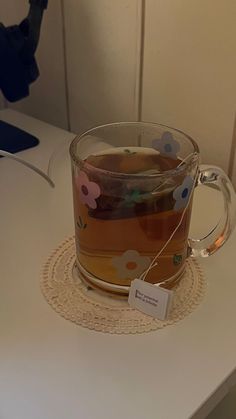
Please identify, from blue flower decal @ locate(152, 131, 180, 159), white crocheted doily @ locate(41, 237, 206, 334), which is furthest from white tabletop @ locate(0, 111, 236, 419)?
blue flower decal @ locate(152, 131, 180, 159)

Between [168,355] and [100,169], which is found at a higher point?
[100,169]

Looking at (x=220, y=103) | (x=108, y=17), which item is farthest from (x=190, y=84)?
(x=108, y=17)

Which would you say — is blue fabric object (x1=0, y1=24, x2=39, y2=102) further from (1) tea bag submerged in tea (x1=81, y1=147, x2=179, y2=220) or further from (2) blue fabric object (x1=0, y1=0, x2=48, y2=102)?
(1) tea bag submerged in tea (x1=81, y1=147, x2=179, y2=220)

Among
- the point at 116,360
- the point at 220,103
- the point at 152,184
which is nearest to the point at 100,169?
the point at 152,184

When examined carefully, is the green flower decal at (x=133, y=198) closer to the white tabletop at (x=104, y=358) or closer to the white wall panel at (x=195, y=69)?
the white tabletop at (x=104, y=358)

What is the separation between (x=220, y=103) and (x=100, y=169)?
10.0 inches

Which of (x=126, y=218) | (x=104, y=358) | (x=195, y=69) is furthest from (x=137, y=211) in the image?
(x=195, y=69)

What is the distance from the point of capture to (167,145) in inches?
21.3

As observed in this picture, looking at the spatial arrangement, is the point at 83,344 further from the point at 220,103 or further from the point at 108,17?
the point at 108,17

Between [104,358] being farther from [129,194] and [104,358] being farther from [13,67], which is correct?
[13,67]

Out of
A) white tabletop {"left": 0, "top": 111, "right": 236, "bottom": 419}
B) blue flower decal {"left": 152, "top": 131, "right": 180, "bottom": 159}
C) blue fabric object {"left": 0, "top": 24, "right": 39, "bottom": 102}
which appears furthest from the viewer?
blue fabric object {"left": 0, "top": 24, "right": 39, "bottom": 102}

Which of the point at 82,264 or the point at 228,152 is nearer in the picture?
the point at 82,264

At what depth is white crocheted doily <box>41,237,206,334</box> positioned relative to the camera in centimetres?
47

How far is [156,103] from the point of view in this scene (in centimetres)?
73
